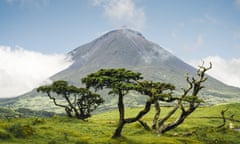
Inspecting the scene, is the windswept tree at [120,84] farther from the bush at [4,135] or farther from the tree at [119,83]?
the bush at [4,135]

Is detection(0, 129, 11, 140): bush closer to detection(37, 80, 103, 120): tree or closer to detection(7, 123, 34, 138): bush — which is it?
detection(7, 123, 34, 138): bush

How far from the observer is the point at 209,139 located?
181ft

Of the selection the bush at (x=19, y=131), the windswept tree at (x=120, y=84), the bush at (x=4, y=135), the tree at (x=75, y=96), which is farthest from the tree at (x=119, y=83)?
the tree at (x=75, y=96)

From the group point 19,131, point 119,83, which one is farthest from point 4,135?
point 119,83

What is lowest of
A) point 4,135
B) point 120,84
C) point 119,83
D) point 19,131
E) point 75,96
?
point 4,135

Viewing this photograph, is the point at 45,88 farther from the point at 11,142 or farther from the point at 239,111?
the point at 239,111

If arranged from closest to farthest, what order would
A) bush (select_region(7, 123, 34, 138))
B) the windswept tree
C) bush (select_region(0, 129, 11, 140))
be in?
bush (select_region(0, 129, 11, 140))
bush (select_region(7, 123, 34, 138))
the windswept tree

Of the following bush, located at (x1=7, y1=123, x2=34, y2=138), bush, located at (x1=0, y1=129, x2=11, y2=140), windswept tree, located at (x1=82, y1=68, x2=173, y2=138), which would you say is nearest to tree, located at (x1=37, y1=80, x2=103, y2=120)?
windswept tree, located at (x1=82, y1=68, x2=173, y2=138)

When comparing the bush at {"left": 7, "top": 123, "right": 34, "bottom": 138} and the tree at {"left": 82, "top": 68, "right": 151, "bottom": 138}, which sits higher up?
the tree at {"left": 82, "top": 68, "right": 151, "bottom": 138}

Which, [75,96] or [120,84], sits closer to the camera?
[120,84]

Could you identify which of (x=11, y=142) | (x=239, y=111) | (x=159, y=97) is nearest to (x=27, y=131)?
(x=11, y=142)

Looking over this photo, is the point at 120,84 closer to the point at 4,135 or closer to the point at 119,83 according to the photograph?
the point at 119,83

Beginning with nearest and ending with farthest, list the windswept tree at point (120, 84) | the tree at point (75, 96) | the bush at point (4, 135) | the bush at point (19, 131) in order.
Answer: the bush at point (4, 135), the bush at point (19, 131), the windswept tree at point (120, 84), the tree at point (75, 96)

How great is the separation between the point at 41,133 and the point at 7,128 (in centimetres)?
523
